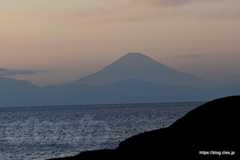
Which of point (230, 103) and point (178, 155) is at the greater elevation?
point (230, 103)

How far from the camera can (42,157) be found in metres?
71.4

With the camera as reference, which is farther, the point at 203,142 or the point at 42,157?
the point at 42,157

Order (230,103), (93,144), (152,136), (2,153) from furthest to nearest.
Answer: (93,144)
(2,153)
(152,136)
(230,103)

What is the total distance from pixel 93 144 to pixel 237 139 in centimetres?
6194

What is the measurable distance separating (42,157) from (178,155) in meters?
44.8

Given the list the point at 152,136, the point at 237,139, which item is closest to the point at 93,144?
the point at 152,136

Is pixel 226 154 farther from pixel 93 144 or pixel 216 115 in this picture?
pixel 93 144

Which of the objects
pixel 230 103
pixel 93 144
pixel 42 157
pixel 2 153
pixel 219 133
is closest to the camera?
pixel 219 133

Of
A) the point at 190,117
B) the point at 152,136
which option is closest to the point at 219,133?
the point at 190,117

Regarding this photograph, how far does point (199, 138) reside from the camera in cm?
2756

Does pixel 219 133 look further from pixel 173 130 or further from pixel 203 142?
pixel 173 130

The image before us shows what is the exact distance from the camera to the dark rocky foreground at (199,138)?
2616cm

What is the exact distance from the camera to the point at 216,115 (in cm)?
2842

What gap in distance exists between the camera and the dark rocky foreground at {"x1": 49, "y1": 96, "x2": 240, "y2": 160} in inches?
1030
